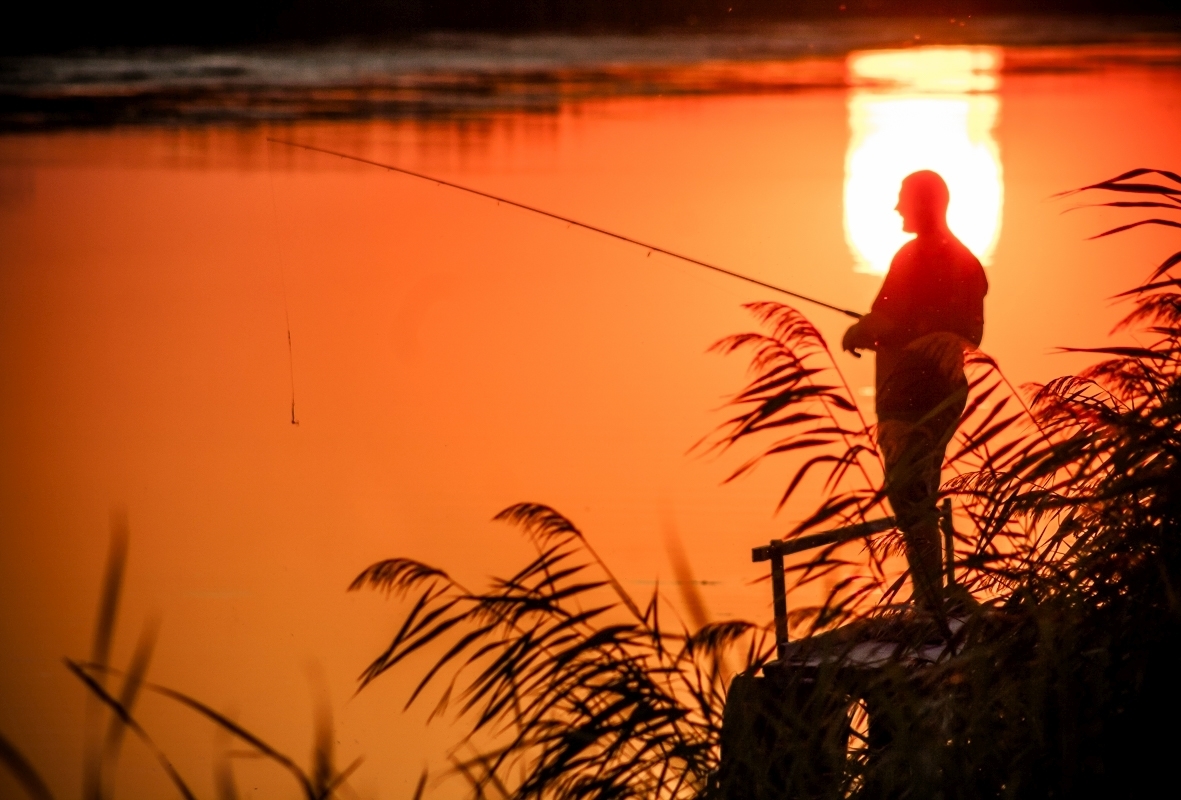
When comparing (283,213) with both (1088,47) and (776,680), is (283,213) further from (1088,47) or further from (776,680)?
(1088,47)

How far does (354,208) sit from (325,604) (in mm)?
7353

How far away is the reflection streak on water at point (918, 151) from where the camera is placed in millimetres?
10875

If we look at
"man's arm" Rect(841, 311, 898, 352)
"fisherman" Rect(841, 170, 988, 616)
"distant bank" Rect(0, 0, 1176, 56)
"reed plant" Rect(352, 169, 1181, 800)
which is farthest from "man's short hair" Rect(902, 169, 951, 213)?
"distant bank" Rect(0, 0, 1176, 56)

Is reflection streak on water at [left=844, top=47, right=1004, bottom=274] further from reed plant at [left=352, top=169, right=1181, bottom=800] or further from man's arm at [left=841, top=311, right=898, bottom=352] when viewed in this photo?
reed plant at [left=352, top=169, right=1181, bottom=800]

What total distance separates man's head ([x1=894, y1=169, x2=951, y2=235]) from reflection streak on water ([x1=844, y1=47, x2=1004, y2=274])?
581 cm

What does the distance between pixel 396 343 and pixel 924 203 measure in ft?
14.4

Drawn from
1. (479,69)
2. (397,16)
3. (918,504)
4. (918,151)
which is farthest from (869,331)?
(397,16)

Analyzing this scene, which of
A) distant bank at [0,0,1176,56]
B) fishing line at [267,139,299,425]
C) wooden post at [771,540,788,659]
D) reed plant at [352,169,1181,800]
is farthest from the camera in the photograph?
distant bank at [0,0,1176,56]

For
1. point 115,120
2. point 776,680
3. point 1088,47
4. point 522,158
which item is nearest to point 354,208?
point 522,158

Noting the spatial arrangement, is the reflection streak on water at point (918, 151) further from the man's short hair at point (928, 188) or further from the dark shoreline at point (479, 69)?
the man's short hair at point (928, 188)

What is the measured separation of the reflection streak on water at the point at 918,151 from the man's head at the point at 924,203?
5811 mm

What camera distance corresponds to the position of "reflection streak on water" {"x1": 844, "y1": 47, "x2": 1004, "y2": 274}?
1088cm

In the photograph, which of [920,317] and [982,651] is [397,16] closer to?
[920,317]

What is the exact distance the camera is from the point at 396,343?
7969 mm
